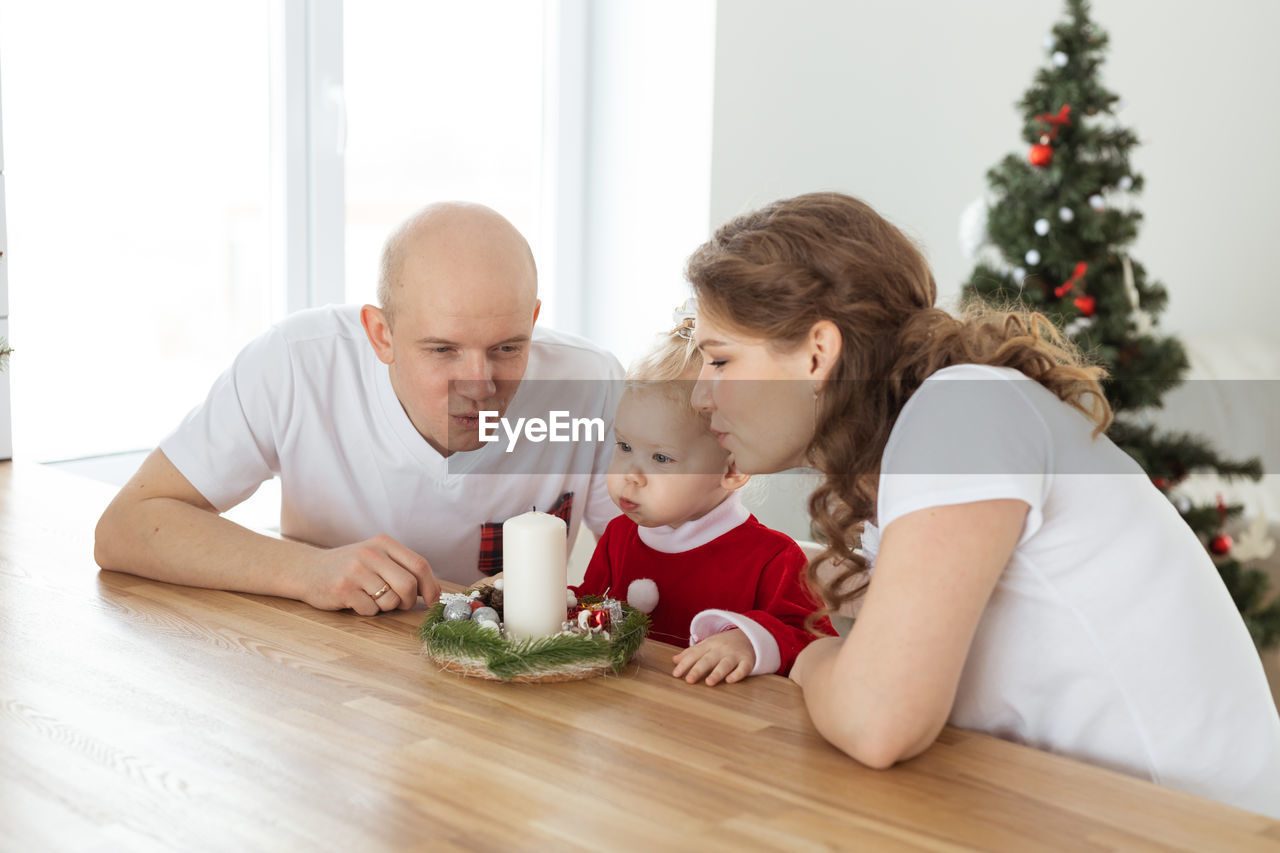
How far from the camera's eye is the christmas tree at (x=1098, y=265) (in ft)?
9.04

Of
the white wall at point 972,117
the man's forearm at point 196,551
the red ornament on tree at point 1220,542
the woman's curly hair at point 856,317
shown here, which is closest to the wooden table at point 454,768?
the man's forearm at point 196,551

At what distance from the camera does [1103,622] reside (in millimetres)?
1058

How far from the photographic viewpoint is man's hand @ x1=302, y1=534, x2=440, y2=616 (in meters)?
1.39

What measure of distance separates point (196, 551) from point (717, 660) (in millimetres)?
727

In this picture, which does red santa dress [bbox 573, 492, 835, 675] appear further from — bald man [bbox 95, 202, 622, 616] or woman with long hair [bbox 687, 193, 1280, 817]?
woman with long hair [bbox 687, 193, 1280, 817]

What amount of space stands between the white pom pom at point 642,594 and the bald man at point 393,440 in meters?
0.28

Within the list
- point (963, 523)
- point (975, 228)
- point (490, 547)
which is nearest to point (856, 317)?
point (963, 523)

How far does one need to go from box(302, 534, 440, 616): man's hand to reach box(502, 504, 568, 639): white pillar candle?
0.68ft

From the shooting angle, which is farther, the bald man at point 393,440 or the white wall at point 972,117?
the white wall at point 972,117

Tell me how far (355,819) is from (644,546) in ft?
3.03

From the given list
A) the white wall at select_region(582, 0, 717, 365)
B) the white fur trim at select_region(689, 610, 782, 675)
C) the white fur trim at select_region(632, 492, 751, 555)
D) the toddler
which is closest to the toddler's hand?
the white fur trim at select_region(689, 610, 782, 675)

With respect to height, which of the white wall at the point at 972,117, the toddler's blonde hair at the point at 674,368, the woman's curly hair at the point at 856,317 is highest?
the white wall at the point at 972,117

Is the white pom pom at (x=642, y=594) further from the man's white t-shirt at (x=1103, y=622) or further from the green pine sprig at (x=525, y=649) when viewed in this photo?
the man's white t-shirt at (x=1103, y=622)

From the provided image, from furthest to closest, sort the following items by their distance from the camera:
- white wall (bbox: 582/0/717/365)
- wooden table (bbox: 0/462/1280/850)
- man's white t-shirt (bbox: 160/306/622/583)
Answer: white wall (bbox: 582/0/717/365) < man's white t-shirt (bbox: 160/306/622/583) < wooden table (bbox: 0/462/1280/850)
